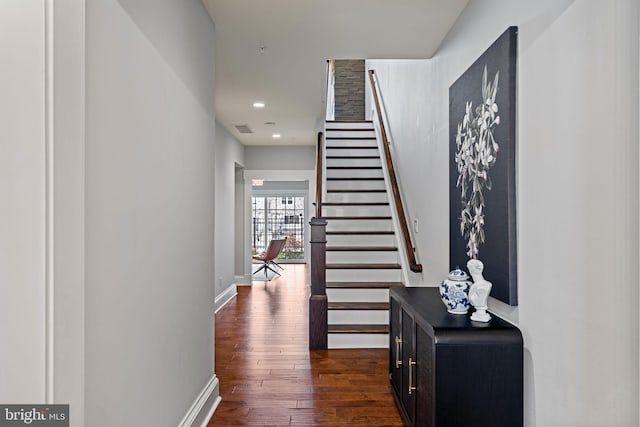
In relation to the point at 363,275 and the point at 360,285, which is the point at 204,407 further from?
the point at 363,275

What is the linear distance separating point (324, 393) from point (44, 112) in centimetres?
253

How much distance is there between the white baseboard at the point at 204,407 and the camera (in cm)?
230

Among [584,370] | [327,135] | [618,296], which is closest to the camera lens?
[618,296]

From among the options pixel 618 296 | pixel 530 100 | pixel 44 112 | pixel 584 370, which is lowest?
pixel 584 370

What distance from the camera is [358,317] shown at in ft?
13.7

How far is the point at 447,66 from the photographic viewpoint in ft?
9.69

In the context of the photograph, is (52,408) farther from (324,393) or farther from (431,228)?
(431,228)

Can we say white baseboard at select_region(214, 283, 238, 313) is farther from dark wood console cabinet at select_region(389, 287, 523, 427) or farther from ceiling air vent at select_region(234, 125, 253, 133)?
dark wood console cabinet at select_region(389, 287, 523, 427)

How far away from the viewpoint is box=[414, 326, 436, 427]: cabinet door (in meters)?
1.91

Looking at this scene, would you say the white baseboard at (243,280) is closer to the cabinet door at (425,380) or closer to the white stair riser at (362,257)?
the white stair riser at (362,257)

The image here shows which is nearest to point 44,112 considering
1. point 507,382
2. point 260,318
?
point 507,382

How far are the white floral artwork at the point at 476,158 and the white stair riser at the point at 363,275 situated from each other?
222 centimetres
